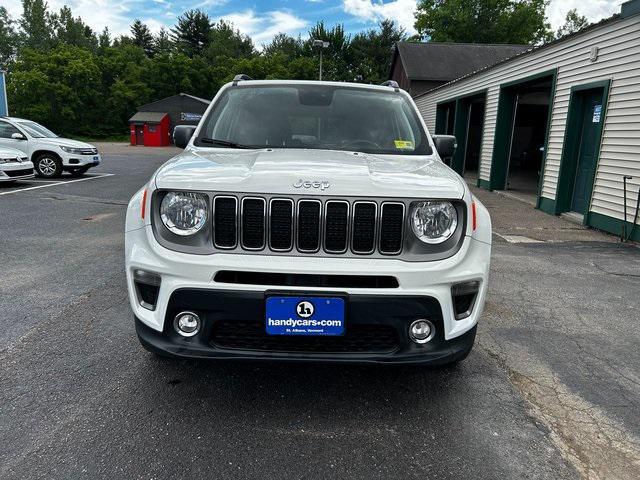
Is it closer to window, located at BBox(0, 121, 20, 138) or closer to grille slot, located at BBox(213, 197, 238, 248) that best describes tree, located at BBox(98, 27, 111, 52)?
window, located at BBox(0, 121, 20, 138)

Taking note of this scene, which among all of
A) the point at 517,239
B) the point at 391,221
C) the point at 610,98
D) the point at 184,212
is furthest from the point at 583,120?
the point at 184,212

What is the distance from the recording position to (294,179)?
8.30ft

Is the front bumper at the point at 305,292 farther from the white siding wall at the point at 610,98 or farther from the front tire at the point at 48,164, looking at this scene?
the front tire at the point at 48,164

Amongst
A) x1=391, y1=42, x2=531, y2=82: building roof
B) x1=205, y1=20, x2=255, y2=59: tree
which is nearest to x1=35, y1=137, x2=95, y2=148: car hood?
x1=391, y1=42, x2=531, y2=82: building roof

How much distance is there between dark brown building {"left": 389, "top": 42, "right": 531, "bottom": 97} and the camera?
31.5 m

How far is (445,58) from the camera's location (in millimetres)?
32844

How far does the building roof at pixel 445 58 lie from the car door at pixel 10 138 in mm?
23091

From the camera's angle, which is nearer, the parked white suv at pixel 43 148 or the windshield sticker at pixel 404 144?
the windshield sticker at pixel 404 144

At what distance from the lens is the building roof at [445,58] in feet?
103

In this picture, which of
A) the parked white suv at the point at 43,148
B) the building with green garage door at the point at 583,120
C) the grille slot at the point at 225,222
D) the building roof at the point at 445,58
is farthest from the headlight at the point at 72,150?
the building roof at the point at 445,58

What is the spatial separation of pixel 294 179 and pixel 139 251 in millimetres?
883

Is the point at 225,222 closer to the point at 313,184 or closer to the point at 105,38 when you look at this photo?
the point at 313,184

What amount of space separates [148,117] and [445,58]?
29.3 m

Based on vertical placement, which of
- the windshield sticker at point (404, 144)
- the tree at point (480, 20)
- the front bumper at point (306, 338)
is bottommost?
the front bumper at point (306, 338)
